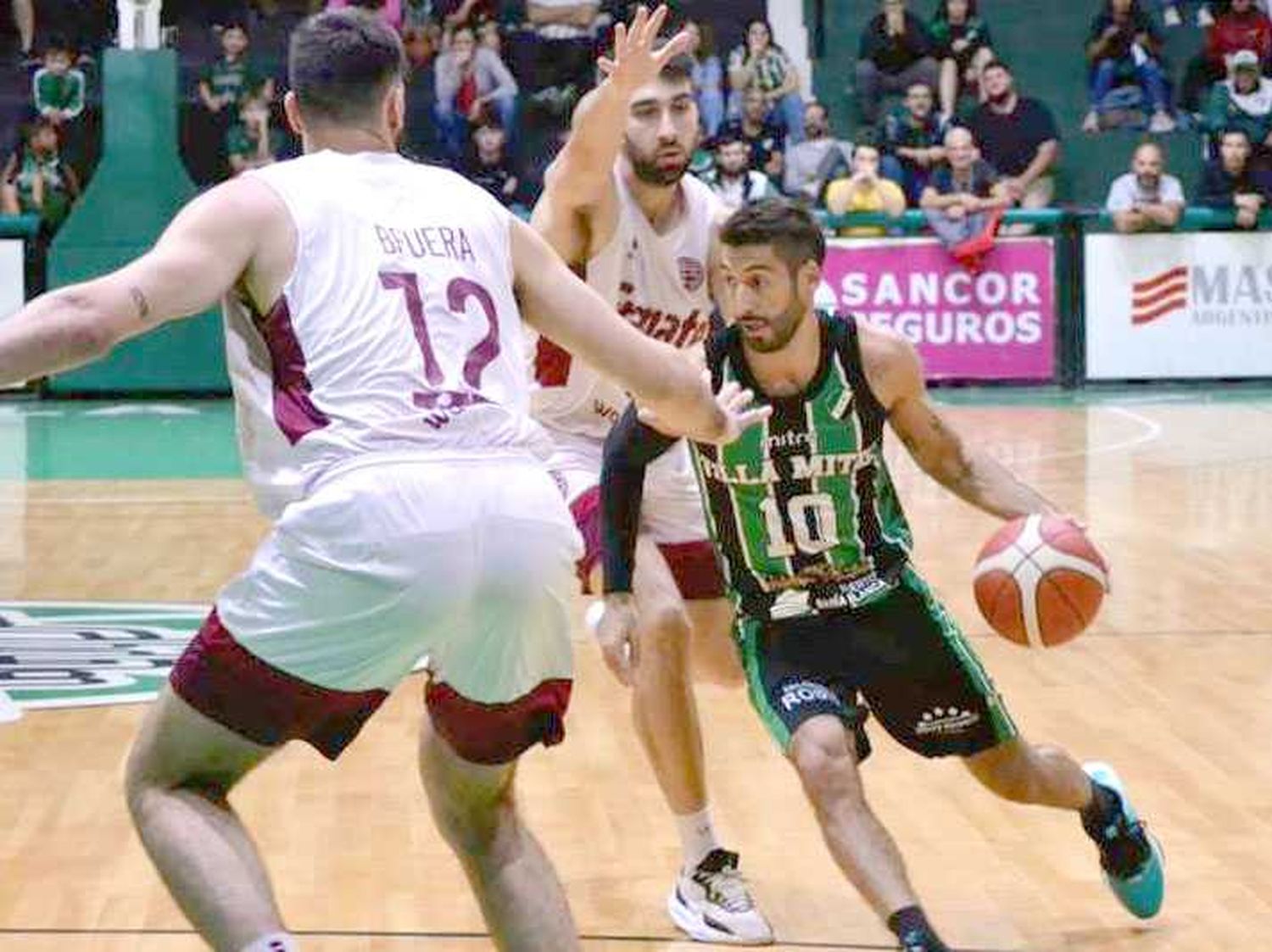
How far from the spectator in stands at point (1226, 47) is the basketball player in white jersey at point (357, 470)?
58.7 feet

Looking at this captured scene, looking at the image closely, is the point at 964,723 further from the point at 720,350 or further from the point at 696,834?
the point at 720,350

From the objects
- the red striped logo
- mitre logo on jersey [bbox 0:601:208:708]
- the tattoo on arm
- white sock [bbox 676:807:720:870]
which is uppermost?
the tattoo on arm

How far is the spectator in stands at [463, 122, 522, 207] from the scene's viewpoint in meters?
19.3

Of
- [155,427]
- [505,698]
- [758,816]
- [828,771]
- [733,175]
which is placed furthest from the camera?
[733,175]

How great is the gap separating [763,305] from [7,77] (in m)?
18.8

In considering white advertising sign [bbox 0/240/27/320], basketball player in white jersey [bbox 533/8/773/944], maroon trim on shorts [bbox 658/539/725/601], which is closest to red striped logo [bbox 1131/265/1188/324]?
white advertising sign [bbox 0/240/27/320]

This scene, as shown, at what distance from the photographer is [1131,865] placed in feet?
17.9

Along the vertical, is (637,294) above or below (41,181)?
above

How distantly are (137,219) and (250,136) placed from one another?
45.5 inches

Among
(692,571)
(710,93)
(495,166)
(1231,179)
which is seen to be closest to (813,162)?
(710,93)

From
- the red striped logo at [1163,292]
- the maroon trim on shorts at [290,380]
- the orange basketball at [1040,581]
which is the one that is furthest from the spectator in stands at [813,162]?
the maroon trim on shorts at [290,380]

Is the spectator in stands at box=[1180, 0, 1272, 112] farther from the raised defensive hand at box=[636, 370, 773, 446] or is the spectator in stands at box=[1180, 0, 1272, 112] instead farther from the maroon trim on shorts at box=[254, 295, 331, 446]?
the maroon trim on shorts at box=[254, 295, 331, 446]

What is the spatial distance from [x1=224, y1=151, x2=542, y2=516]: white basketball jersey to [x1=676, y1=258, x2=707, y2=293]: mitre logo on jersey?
237 centimetres

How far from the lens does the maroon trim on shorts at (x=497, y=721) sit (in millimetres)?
4062
